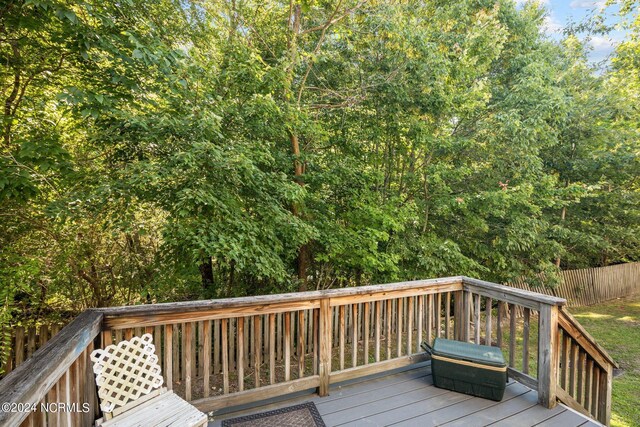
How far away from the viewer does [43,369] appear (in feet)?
4.31

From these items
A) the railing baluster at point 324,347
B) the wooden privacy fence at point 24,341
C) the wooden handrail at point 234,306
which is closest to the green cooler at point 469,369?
the wooden handrail at point 234,306

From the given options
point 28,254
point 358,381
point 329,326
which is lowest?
point 358,381

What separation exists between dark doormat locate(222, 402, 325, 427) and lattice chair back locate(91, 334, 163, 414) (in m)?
0.70

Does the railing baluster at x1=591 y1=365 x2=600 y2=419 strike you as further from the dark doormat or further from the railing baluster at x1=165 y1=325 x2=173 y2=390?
the railing baluster at x1=165 y1=325 x2=173 y2=390

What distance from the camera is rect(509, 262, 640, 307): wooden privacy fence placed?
924 cm

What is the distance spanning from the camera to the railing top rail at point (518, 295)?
2531 mm

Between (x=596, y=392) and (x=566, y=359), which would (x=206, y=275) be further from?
(x=596, y=392)

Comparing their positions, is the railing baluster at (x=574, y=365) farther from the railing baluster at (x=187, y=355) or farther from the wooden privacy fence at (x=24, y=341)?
the wooden privacy fence at (x=24, y=341)

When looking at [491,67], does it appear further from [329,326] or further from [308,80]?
[329,326]

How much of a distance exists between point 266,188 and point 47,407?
10.4ft

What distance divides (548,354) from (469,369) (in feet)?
2.10

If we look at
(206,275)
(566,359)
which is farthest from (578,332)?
(206,275)

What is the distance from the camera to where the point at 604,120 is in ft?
26.2

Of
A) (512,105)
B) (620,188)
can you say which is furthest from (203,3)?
(620,188)
